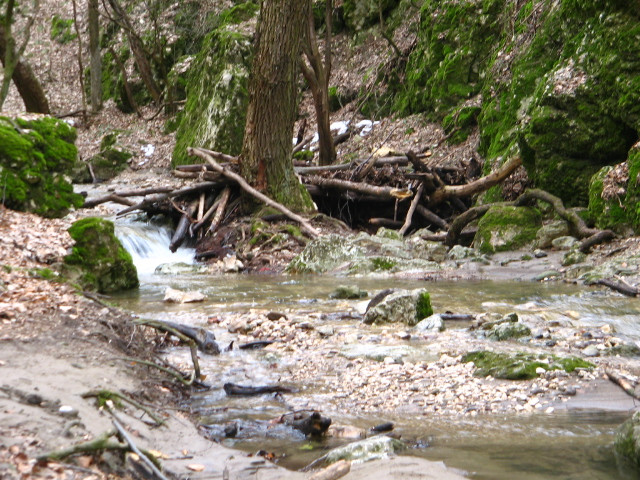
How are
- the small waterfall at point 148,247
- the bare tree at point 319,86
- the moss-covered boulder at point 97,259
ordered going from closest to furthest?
the moss-covered boulder at point 97,259, the small waterfall at point 148,247, the bare tree at point 319,86

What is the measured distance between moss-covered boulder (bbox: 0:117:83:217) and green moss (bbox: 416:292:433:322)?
5.17m

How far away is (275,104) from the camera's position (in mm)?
12109

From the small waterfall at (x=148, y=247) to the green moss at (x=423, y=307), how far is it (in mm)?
6500

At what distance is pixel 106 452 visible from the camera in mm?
2533

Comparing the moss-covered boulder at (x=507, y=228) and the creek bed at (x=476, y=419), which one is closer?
the creek bed at (x=476, y=419)

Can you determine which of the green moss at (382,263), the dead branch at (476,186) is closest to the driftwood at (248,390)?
the green moss at (382,263)

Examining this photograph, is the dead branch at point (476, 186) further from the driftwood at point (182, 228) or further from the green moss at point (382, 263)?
the driftwood at point (182, 228)

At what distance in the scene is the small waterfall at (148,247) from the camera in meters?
12.3

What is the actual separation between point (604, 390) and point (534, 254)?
6.64 metres

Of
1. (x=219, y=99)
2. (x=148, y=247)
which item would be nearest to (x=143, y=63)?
(x=219, y=99)

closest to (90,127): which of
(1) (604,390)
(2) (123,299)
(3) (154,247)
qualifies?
(3) (154,247)

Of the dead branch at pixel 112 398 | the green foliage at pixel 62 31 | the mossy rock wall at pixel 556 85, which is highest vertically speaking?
the green foliage at pixel 62 31

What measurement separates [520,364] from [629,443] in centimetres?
153

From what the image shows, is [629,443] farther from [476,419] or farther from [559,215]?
[559,215]
